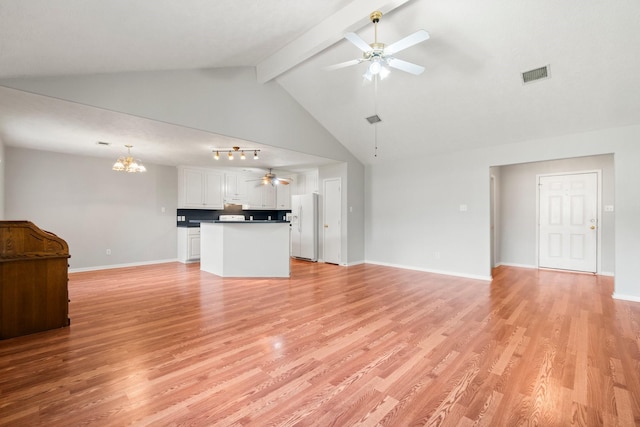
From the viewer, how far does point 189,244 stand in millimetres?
6609

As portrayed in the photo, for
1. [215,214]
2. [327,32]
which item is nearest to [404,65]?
[327,32]

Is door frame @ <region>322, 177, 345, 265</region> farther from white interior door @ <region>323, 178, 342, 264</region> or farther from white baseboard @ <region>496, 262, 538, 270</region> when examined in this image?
white baseboard @ <region>496, 262, 538, 270</region>

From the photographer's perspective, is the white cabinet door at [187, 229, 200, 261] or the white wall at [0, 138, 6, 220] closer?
the white wall at [0, 138, 6, 220]

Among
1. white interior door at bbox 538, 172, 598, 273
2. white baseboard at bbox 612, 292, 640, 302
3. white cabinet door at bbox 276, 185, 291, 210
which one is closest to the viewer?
white baseboard at bbox 612, 292, 640, 302

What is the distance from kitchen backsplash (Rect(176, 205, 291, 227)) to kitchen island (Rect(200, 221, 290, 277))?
91.9 inches

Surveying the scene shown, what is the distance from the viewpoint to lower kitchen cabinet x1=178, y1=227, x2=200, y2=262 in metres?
6.60

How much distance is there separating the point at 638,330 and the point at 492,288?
1709mm

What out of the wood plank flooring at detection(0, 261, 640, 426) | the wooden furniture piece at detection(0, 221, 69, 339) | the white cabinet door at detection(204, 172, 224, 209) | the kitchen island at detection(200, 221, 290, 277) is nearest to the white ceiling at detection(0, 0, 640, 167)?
the wooden furniture piece at detection(0, 221, 69, 339)

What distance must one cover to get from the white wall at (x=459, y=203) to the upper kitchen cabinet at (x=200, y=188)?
12.7 ft

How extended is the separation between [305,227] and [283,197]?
5.47 feet

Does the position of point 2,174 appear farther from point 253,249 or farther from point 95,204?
point 253,249

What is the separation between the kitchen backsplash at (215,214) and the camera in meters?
6.97

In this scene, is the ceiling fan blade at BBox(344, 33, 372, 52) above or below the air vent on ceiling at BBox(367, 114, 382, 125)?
below

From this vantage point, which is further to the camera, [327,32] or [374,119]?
[374,119]
